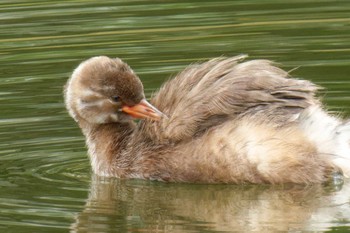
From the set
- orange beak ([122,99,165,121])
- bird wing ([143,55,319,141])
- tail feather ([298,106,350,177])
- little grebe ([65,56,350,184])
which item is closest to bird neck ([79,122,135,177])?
little grebe ([65,56,350,184])

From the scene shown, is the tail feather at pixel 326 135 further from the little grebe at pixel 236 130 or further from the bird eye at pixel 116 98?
the bird eye at pixel 116 98

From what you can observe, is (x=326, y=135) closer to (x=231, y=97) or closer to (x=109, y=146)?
(x=231, y=97)

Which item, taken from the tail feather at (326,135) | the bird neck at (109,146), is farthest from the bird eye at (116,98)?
the tail feather at (326,135)

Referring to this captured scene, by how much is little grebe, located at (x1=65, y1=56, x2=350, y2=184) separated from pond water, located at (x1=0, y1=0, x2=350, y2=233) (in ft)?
0.40

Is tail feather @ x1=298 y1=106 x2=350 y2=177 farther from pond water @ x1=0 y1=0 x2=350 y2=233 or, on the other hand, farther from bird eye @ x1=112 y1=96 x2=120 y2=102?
bird eye @ x1=112 y1=96 x2=120 y2=102

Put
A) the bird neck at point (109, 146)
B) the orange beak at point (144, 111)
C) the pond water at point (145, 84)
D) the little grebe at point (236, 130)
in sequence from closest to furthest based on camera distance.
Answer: the pond water at point (145, 84) → the little grebe at point (236, 130) → the orange beak at point (144, 111) → the bird neck at point (109, 146)

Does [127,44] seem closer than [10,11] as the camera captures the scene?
Yes

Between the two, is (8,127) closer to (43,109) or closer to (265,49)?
(43,109)

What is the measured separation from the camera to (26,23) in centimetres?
1534

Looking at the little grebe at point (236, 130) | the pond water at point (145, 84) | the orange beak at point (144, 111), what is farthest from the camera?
the orange beak at point (144, 111)

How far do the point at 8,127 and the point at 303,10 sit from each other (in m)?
4.70

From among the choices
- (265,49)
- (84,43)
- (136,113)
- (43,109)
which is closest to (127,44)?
(84,43)

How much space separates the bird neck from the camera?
10.6 metres

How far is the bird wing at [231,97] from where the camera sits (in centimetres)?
989
